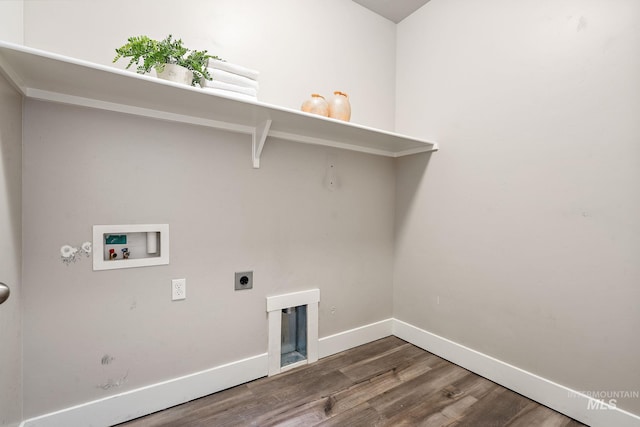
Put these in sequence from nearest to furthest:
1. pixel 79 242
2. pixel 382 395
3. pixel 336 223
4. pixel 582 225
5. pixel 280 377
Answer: pixel 79 242, pixel 582 225, pixel 382 395, pixel 280 377, pixel 336 223

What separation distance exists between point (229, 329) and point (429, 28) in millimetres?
2501

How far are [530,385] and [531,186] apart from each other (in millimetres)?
1109

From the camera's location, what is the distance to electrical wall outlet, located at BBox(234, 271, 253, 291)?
5.80ft

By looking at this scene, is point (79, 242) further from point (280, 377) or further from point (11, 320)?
point (280, 377)

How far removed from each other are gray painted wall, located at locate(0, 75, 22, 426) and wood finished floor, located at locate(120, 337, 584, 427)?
0.49m

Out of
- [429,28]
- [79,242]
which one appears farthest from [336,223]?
[429,28]

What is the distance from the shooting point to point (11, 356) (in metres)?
1.16

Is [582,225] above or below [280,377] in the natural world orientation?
above

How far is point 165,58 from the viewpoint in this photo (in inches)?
51.4

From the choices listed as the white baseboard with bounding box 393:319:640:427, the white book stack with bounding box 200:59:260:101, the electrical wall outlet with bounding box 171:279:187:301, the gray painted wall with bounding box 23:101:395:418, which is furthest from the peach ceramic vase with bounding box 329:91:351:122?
the white baseboard with bounding box 393:319:640:427

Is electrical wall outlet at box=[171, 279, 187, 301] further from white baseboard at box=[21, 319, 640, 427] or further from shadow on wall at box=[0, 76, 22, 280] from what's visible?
shadow on wall at box=[0, 76, 22, 280]

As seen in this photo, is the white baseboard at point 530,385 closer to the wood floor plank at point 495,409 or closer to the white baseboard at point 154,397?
the wood floor plank at point 495,409

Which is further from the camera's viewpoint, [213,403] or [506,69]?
[506,69]

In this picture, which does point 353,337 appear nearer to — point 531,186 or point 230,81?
point 531,186
